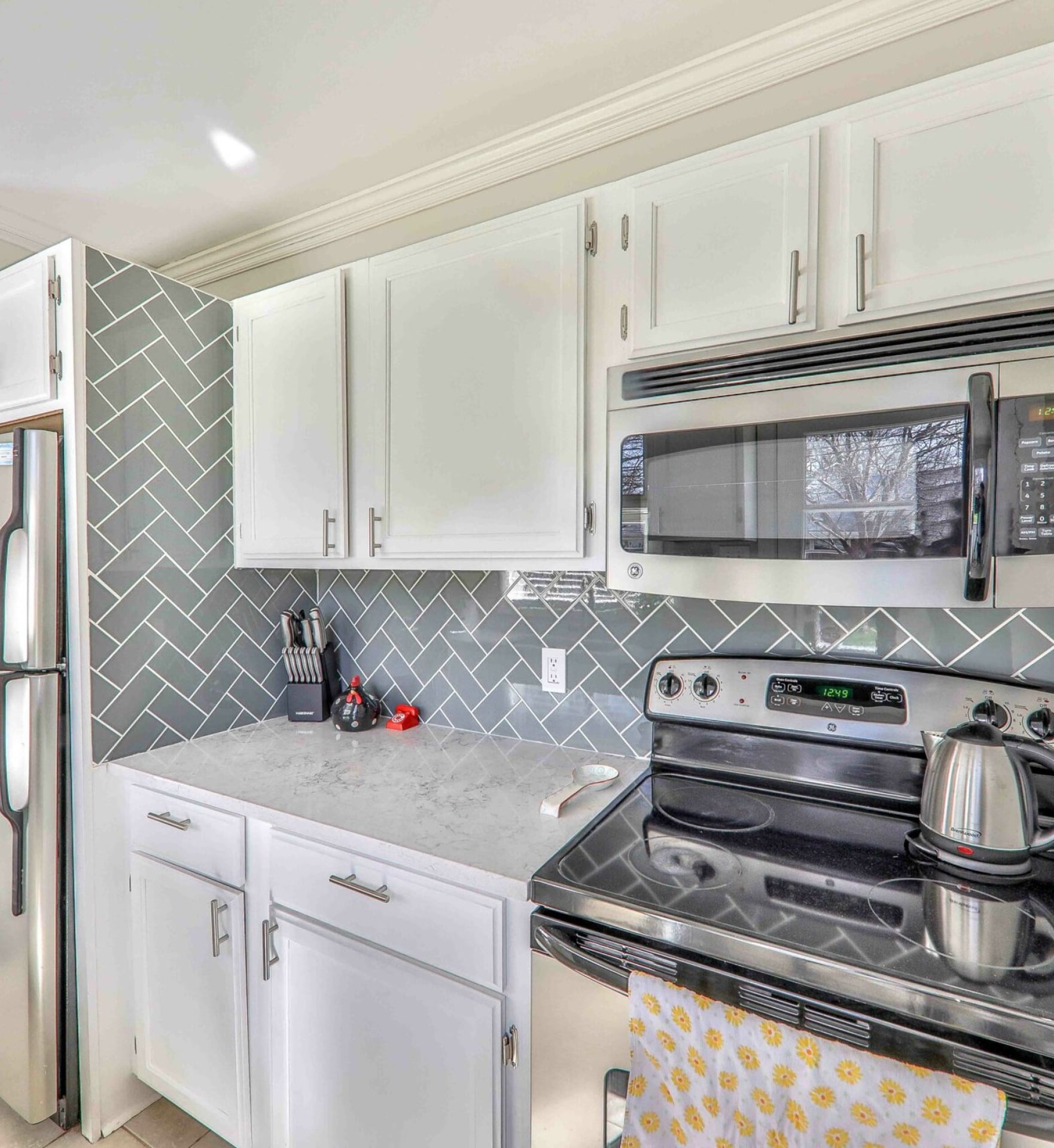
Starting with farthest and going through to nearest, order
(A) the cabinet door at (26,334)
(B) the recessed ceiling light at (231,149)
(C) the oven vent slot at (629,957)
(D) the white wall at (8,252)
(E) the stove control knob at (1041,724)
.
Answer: (D) the white wall at (8,252) → (B) the recessed ceiling light at (231,149) → (A) the cabinet door at (26,334) → (E) the stove control knob at (1041,724) → (C) the oven vent slot at (629,957)

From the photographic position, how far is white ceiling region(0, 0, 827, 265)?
53.7 inches

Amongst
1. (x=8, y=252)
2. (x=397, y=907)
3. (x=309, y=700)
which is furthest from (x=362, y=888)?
(x=8, y=252)

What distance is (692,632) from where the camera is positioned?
1571 mm

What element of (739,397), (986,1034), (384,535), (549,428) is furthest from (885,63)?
(986,1034)

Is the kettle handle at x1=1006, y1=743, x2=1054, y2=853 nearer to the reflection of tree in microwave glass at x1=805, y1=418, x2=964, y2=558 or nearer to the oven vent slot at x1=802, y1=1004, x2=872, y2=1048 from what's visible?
the reflection of tree in microwave glass at x1=805, y1=418, x2=964, y2=558

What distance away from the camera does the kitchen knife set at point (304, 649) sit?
2068 mm

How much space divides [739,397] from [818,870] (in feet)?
2.65

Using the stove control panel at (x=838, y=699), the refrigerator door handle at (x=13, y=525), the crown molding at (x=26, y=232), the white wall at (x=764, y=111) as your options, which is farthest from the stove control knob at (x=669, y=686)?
the crown molding at (x=26, y=232)

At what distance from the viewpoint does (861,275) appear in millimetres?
1080

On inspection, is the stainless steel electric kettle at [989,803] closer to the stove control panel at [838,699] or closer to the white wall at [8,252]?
the stove control panel at [838,699]

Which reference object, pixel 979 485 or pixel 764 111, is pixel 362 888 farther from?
pixel 764 111

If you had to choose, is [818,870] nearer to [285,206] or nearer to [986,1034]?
[986,1034]

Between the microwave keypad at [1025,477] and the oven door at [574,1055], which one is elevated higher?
the microwave keypad at [1025,477]

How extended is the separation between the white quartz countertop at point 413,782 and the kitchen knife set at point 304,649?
153 mm
